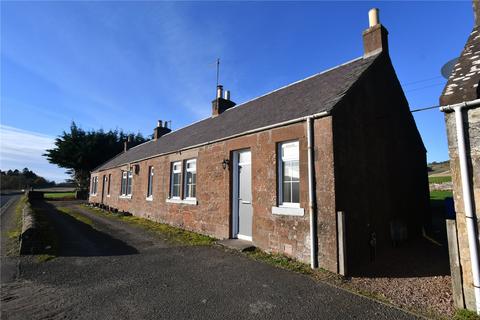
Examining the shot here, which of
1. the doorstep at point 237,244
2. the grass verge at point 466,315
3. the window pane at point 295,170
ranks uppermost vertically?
the window pane at point 295,170

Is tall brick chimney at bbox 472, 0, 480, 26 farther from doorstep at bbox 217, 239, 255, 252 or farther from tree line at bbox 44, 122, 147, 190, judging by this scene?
tree line at bbox 44, 122, 147, 190

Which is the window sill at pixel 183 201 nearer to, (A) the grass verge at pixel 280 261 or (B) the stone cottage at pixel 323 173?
(B) the stone cottage at pixel 323 173

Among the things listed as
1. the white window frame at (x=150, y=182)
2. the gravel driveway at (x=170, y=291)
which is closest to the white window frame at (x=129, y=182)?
the white window frame at (x=150, y=182)

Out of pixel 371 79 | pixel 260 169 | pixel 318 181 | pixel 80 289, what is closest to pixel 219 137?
pixel 260 169

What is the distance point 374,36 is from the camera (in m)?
9.02

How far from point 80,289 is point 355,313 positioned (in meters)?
4.88

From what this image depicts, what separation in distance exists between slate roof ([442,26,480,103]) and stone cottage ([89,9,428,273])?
2224 mm

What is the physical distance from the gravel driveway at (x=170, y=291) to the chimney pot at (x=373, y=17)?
8.56m

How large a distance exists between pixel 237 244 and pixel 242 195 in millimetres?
1579

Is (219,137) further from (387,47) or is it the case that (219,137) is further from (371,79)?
(387,47)

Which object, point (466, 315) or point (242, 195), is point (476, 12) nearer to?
point (466, 315)

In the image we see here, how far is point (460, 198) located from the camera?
13.9ft

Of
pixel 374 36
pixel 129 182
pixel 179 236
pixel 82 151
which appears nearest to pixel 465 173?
pixel 374 36

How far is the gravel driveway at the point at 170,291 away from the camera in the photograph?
4.10m
